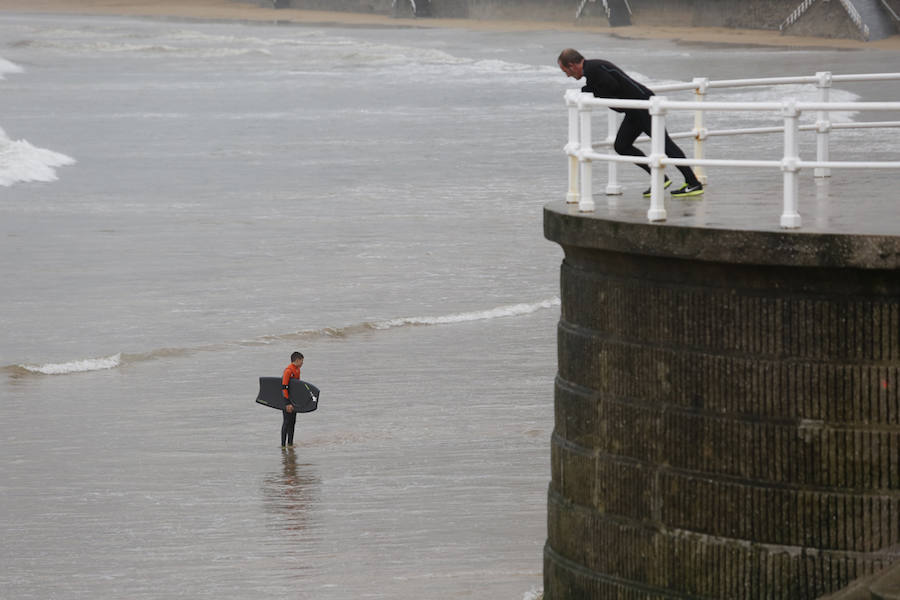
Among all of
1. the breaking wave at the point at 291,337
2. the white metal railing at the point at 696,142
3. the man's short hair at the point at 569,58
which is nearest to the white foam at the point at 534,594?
the white metal railing at the point at 696,142

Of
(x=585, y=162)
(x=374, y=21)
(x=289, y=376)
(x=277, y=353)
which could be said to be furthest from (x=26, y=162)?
(x=374, y=21)

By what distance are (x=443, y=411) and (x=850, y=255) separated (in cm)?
871

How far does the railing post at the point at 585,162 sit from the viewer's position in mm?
8742

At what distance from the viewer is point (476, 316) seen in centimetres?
2147

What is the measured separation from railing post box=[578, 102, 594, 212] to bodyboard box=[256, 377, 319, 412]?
6.33 metres

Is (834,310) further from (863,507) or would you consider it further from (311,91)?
(311,91)

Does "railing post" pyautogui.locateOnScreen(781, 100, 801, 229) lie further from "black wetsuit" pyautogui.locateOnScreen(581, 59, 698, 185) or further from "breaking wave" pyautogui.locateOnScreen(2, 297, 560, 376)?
"breaking wave" pyautogui.locateOnScreen(2, 297, 560, 376)

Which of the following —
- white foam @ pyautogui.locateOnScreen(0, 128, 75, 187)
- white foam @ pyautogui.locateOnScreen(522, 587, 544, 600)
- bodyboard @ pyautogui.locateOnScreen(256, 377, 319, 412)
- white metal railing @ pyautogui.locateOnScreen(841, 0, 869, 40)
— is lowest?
white foam @ pyautogui.locateOnScreen(522, 587, 544, 600)

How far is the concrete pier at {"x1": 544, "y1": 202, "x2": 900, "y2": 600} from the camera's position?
7691 millimetres

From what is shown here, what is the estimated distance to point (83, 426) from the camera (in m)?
15.7

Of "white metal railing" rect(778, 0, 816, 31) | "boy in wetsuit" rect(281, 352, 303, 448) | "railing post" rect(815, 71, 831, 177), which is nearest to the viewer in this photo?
"railing post" rect(815, 71, 831, 177)

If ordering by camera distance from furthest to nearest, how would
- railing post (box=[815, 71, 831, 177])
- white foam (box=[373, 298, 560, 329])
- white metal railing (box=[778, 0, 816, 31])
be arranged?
white metal railing (box=[778, 0, 816, 31]) < white foam (box=[373, 298, 560, 329]) < railing post (box=[815, 71, 831, 177])

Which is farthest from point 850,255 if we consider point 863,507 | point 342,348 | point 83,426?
point 342,348

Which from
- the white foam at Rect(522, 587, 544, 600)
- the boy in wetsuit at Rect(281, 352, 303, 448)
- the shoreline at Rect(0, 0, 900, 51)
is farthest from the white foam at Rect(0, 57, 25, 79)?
the white foam at Rect(522, 587, 544, 600)
